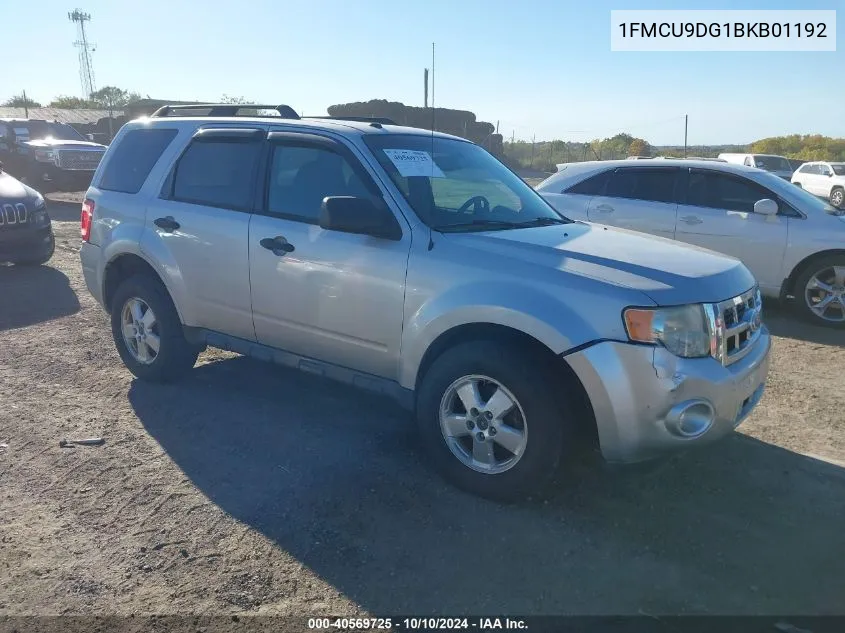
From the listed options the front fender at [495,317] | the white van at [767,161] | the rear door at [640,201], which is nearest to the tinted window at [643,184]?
the rear door at [640,201]

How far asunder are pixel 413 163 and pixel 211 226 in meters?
1.44

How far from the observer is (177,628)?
106 inches

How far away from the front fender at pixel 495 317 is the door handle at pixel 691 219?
5.07 meters

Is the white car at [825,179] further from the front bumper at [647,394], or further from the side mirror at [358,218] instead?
the side mirror at [358,218]

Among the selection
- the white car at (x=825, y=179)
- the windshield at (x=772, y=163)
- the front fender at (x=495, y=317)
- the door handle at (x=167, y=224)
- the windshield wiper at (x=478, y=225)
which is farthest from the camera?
the windshield at (x=772, y=163)

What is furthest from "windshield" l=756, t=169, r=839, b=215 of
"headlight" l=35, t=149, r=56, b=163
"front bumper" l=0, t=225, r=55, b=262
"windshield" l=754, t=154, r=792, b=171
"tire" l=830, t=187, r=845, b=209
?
"windshield" l=754, t=154, r=792, b=171

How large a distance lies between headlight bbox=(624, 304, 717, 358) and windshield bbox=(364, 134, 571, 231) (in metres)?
1.18

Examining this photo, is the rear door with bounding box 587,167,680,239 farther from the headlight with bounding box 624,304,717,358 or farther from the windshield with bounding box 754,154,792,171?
the windshield with bounding box 754,154,792,171

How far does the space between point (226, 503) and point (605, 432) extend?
75.4 inches

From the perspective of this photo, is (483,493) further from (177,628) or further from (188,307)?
(188,307)

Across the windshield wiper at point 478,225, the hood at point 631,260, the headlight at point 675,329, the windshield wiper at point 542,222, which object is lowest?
the headlight at point 675,329

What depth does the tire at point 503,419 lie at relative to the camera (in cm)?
336

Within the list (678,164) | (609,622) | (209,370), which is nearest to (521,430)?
(609,622)

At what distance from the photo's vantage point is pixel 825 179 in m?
23.1
